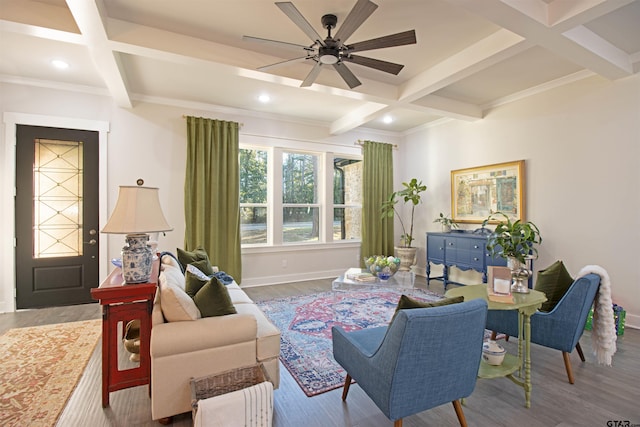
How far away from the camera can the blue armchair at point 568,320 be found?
7.02ft

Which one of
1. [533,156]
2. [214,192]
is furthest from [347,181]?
[533,156]

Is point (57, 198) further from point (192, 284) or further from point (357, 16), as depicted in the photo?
point (357, 16)

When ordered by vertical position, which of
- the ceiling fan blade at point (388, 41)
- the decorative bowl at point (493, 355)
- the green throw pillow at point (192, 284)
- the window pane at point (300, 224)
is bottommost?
the decorative bowl at point (493, 355)

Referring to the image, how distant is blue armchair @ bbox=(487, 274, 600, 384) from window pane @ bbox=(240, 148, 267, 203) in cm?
418

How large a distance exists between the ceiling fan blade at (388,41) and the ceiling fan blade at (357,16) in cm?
11

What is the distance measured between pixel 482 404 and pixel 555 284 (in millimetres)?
1279

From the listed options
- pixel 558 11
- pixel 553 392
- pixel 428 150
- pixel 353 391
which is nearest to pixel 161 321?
pixel 353 391

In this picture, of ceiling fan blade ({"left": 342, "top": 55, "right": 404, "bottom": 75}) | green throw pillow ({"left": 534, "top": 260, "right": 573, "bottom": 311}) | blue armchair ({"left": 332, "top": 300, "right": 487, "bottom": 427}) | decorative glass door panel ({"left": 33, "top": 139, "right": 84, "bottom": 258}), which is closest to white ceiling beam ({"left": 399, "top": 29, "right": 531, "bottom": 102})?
ceiling fan blade ({"left": 342, "top": 55, "right": 404, "bottom": 75})

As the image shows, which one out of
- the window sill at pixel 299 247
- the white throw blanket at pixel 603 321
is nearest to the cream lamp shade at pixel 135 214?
the window sill at pixel 299 247

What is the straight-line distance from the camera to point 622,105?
3418 millimetres

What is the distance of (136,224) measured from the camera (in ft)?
6.54

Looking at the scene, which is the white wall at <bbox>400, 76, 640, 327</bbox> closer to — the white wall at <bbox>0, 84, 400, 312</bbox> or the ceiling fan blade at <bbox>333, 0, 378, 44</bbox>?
the white wall at <bbox>0, 84, 400, 312</bbox>

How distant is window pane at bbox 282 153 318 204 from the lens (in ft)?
18.2

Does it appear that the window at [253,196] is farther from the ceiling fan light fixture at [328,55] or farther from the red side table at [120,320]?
the red side table at [120,320]
